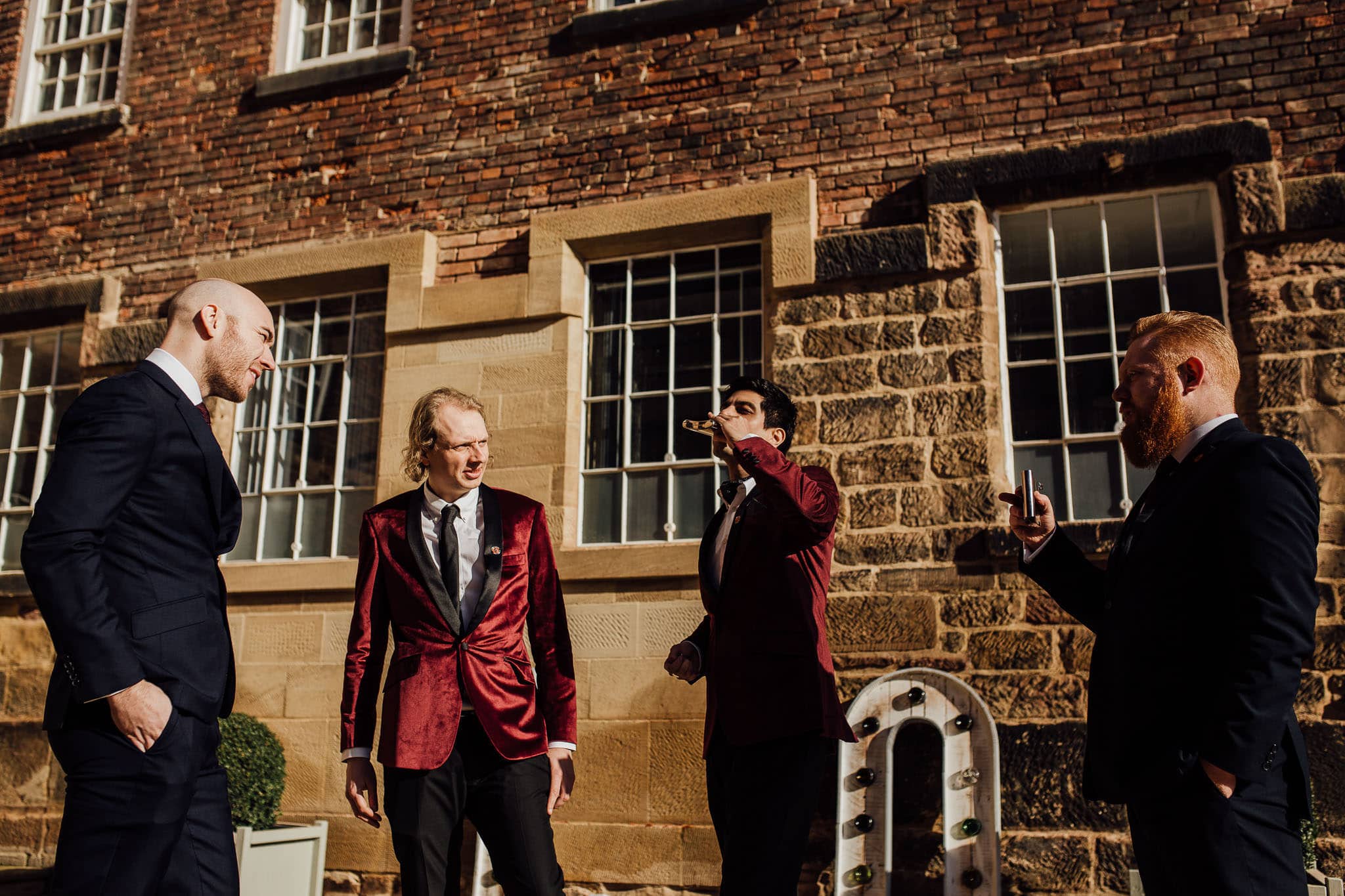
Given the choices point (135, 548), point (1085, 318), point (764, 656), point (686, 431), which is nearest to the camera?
point (135, 548)

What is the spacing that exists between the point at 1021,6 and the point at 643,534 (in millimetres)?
3648

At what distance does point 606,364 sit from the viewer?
6.93 meters

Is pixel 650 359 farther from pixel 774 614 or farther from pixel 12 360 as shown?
pixel 12 360

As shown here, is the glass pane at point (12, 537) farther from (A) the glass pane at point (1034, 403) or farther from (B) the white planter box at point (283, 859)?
(A) the glass pane at point (1034, 403)

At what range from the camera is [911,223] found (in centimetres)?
633

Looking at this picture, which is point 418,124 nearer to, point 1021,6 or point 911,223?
point 911,223

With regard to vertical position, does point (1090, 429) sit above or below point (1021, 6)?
below

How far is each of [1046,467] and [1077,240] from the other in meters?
1.28

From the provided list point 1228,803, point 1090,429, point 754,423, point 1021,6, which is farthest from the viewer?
point 1021,6

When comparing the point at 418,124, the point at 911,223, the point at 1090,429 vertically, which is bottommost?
the point at 1090,429

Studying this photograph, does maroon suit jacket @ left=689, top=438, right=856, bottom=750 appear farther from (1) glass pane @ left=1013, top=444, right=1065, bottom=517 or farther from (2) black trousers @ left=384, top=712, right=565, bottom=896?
(1) glass pane @ left=1013, top=444, right=1065, bottom=517

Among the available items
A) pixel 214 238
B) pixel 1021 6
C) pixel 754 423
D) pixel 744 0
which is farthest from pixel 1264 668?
pixel 214 238

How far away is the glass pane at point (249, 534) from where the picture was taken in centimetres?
740

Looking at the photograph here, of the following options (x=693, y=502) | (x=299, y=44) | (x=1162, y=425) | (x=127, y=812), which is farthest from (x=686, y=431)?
(x=127, y=812)
